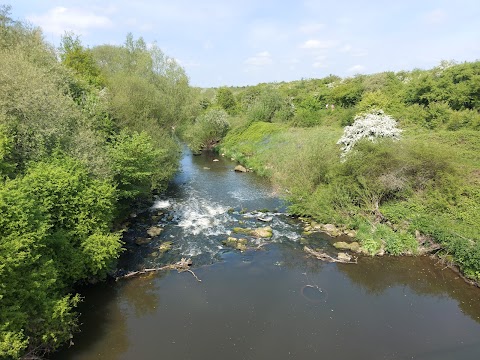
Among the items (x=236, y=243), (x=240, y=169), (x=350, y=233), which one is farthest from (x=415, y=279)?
(x=240, y=169)

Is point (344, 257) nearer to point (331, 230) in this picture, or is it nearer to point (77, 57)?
point (331, 230)

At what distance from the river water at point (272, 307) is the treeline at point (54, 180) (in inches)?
96.5

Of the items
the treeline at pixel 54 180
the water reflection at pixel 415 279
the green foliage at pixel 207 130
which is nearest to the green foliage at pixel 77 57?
the treeline at pixel 54 180

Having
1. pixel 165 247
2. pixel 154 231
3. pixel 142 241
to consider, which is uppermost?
pixel 154 231

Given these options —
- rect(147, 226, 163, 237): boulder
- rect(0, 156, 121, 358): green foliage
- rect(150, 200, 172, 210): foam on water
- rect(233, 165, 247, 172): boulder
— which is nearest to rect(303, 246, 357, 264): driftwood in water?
rect(147, 226, 163, 237): boulder

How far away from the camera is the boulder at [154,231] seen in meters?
25.2

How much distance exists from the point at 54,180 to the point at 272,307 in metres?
13.1

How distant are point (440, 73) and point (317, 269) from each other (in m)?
46.5

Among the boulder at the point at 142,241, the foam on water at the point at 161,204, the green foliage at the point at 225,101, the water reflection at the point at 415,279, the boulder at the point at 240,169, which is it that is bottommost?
the water reflection at the point at 415,279

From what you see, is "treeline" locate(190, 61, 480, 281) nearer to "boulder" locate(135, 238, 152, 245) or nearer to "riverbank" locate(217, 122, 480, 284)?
"riverbank" locate(217, 122, 480, 284)

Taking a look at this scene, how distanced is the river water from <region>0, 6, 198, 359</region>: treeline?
8.04 ft

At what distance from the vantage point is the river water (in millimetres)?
14844

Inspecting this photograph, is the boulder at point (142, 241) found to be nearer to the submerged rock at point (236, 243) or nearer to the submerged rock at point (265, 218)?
the submerged rock at point (236, 243)

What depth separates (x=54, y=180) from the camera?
634 inches
